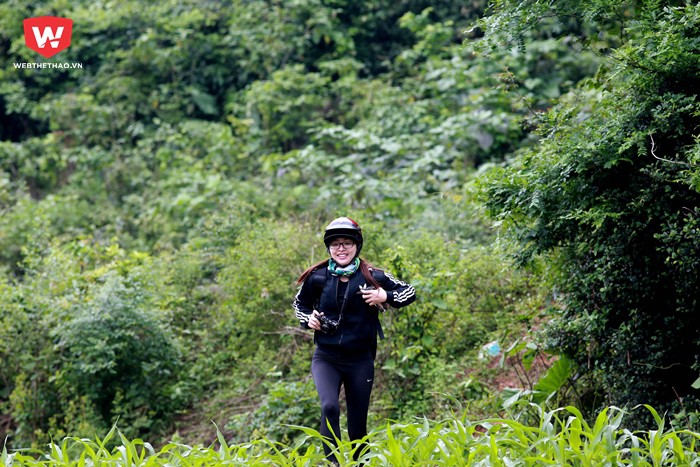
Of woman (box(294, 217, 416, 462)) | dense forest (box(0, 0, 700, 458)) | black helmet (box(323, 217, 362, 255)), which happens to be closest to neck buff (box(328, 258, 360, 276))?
woman (box(294, 217, 416, 462))

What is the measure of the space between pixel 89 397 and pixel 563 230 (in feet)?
18.5

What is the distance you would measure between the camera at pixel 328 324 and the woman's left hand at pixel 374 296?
274mm

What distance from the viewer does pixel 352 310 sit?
6082 mm

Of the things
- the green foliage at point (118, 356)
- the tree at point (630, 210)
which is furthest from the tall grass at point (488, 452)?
the green foliage at point (118, 356)

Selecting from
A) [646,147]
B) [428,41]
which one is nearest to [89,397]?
[646,147]

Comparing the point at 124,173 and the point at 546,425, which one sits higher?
the point at 124,173

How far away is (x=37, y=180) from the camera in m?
16.2

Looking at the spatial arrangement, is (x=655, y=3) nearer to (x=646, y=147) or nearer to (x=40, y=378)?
(x=646, y=147)

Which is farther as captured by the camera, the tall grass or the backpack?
the backpack

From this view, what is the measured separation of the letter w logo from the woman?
42.2 feet

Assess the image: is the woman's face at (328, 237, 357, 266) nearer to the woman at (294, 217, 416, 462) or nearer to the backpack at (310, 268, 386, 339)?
the woman at (294, 217, 416, 462)

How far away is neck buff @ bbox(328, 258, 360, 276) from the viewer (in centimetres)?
609

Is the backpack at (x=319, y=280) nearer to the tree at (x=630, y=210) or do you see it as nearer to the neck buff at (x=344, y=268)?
the neck buff at (x=344, y=268)

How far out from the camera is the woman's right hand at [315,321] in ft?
19.7
